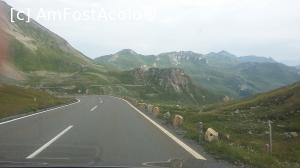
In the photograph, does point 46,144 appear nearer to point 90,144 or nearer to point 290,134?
point 90,144

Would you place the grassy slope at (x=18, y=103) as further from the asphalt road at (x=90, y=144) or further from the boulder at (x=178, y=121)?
the boulder at (x=178, y=121)

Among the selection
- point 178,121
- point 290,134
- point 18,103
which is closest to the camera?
point 178,121

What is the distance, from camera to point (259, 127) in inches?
1325

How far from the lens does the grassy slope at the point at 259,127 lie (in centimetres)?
1344

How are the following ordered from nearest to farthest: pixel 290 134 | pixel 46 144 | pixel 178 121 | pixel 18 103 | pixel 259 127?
pixel 46 144, pixel 178 121, pixel 290 134, pixel 259 127, pixel 18 103

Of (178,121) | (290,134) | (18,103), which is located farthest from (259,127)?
(18,103)

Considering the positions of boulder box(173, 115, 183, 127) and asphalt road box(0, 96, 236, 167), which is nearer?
asphalt road box(0, 96, 236, 167)

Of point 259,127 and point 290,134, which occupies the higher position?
point 259,127

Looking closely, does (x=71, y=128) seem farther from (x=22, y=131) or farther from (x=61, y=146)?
(x=61, y=146)

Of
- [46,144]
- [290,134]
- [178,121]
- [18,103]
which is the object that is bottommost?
[290,134]

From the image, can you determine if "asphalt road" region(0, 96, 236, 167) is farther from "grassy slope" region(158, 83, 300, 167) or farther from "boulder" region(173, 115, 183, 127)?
"boulder" region(173, 115, 183, 127)

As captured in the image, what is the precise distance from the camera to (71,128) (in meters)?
19.2

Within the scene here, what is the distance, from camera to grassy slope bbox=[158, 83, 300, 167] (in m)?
13.4

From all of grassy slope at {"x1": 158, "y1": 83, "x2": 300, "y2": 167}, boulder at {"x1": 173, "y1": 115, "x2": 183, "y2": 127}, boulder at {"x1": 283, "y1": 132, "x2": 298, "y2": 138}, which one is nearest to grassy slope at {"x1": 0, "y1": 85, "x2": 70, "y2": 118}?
boulder at {"x1": 173, "y1": 115, "x2": 183, "y2": 127}
